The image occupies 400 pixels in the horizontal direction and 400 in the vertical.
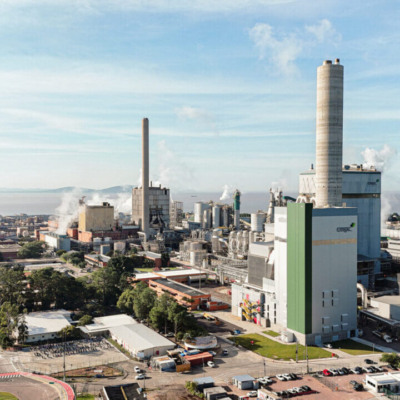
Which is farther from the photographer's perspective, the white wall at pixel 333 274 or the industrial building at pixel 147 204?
the industrial building at pixel 147 204

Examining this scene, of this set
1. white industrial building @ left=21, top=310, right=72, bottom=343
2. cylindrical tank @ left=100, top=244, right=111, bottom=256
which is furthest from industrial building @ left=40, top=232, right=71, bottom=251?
white industrial building @ left=21, top=310, right=72, bottom=343

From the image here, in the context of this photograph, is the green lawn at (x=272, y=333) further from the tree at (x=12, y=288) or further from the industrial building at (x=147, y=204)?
the industrial building at (x=147, y=204)

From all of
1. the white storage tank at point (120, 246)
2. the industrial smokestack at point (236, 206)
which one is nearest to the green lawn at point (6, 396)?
the white storage tank at point (120, 246)

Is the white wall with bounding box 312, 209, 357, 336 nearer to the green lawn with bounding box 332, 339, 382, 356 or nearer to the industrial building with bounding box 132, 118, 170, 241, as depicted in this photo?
the green lawn with bounding box 332, 339, 382, 356

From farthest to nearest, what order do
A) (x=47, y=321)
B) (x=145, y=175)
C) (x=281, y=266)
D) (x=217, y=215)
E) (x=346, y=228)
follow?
1. (x=217, y=215)
2. (x=145, y=175)
3. (x=47, y=321)
4. (x=281, y=266)
5. (x=346, y=228)

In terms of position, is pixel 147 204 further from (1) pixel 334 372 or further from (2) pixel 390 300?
(1) pixel 334 372

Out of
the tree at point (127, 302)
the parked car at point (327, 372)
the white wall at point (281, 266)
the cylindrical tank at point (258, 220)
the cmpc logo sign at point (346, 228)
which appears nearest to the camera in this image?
the parked car at point (327, 372)

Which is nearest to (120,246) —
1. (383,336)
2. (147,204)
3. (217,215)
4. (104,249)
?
(104,249)

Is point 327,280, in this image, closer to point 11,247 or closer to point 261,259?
point 261,259
